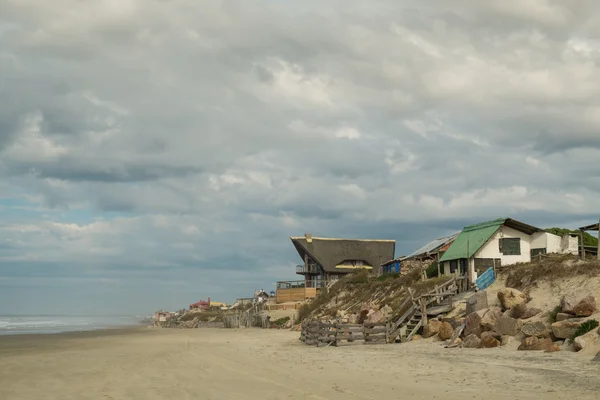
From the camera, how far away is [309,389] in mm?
15938

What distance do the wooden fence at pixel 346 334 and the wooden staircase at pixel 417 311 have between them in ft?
1.88

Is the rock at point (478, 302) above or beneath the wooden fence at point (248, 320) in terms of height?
above

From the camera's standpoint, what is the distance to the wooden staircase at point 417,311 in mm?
31000

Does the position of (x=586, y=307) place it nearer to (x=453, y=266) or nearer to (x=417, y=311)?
(x=417, y=311)

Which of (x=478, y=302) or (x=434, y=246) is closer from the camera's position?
(x=478, y=302)

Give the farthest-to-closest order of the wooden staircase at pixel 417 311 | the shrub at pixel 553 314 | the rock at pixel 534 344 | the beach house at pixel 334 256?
1. the beach house at pixel 334 256
2. the wooden staircase at pixel 417 311
3. the shrub at pixel 553 314
4. the rock at pixel 534 344

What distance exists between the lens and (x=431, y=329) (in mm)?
29766

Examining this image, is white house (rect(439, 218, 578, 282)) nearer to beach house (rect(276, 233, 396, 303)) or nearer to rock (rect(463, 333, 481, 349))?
rock (rect(463, 333, 481, 349))

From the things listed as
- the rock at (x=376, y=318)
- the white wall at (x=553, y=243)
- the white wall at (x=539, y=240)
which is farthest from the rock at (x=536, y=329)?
the white wall at (x=539, y=240)

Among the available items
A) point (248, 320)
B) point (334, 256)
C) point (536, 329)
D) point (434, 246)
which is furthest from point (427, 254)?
point (536, 329)

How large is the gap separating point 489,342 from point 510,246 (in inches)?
887

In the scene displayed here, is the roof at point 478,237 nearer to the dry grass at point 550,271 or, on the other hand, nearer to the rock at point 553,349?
the dry grass at point 550,271

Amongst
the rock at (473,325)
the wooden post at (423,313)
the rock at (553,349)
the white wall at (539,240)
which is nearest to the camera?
the rock at (553,349)

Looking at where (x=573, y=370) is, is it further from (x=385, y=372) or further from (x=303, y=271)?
(x=303, y=271)
